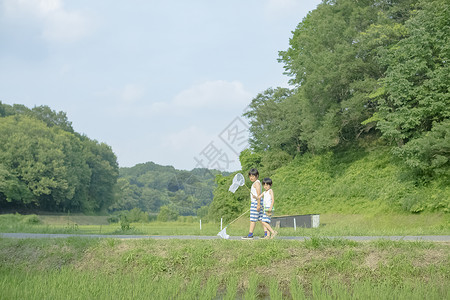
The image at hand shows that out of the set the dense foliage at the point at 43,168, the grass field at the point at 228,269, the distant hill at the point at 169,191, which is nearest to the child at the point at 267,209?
the grass field at the point at 228,269

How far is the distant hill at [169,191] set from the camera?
A: 11669 centimetres

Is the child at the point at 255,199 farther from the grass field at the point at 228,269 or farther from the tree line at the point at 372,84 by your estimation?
the tree line at the point at 372,84

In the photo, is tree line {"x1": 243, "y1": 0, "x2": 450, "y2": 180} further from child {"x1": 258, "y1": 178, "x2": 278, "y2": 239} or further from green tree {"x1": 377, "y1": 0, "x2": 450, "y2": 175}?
child {"x1": 258, "y1": 178, "x2": 278, "y2": 239}

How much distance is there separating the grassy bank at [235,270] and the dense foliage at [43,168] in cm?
6350

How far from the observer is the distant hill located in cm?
11669

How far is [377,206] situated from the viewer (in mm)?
28594

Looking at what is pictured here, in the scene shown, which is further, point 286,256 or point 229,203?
point 229,203

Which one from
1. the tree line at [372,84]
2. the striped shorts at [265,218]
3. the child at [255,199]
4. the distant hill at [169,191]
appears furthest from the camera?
the distant hill at [169,191]

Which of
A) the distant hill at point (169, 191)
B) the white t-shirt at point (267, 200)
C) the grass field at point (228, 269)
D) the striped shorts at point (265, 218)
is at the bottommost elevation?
the grass field at point (228, 269)

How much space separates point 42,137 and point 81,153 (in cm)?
1191

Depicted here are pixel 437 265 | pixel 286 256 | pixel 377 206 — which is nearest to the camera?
pixel 437 265

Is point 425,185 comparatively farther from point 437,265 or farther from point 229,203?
point 229,203

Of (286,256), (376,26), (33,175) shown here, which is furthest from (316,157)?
(33,175)

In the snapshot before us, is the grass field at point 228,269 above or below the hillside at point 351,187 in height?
below
